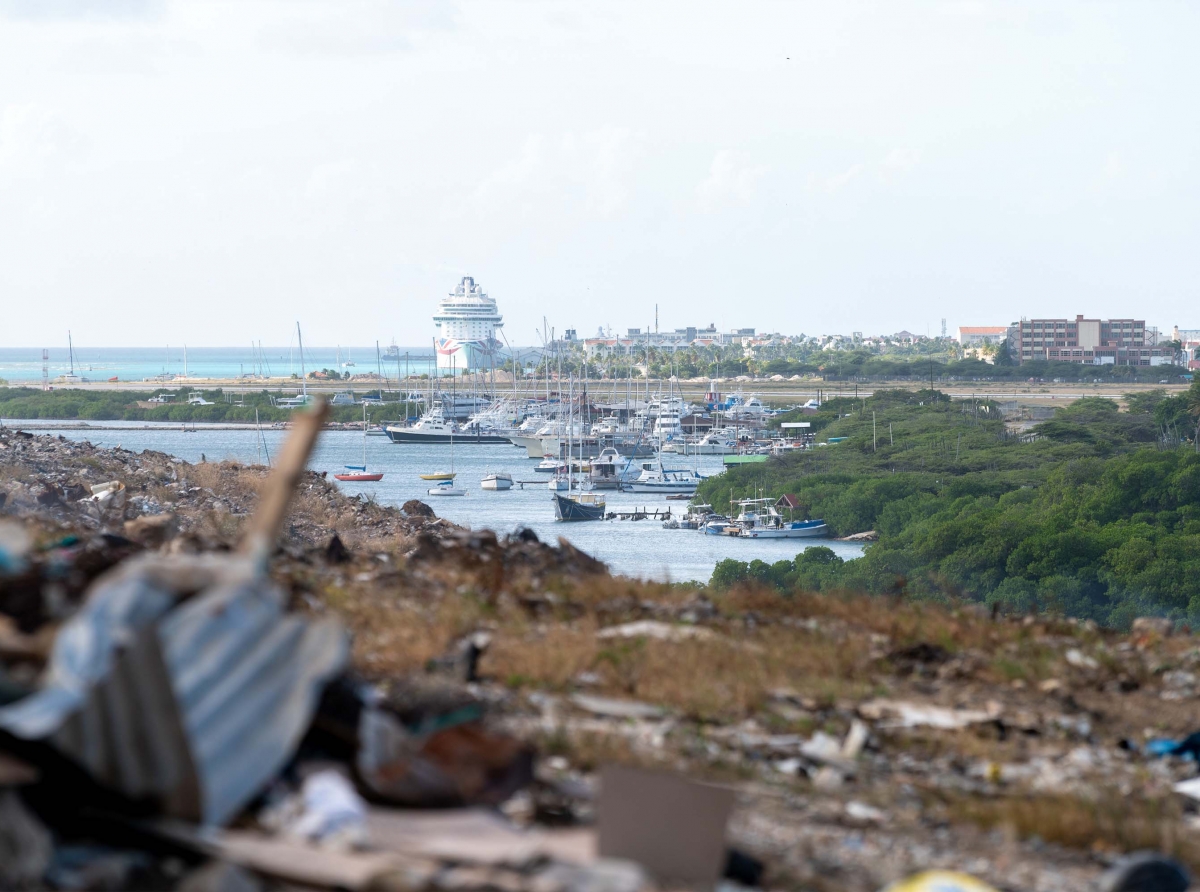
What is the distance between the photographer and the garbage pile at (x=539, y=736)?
8.13 ft

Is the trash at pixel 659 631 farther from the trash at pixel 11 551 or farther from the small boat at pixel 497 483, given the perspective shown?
the small boat at pixel 497 483

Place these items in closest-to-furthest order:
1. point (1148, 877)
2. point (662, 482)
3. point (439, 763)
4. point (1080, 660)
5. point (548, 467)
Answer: point (439, 763) → point (1148, 877) → point (1080, 660) → point (662, 482) → point (548, 467)

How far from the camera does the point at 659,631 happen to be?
5344 mm

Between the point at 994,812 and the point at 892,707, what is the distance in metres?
1.01

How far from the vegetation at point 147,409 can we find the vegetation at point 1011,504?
36.3 metres

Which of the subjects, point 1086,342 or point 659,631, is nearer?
point 659,631

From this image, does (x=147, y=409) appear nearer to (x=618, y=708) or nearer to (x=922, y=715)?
(x=618, y=708)

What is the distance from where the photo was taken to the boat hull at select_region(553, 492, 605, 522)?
4500cm

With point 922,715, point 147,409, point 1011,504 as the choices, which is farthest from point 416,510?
point 147,409

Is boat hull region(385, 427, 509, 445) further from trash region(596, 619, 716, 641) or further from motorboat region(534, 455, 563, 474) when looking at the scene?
trash region(596, 619, 716, 641)

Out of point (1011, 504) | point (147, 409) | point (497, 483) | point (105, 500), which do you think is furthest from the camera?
point (147, 409)

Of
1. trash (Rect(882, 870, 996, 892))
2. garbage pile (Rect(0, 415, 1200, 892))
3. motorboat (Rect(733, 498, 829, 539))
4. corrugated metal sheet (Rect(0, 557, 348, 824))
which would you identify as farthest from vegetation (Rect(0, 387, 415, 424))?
trash (Rect(882, 870, 996, 892))

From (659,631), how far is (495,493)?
48131 millimetres

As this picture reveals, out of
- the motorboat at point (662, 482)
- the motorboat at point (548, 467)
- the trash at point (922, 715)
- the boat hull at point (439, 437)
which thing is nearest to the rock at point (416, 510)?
the trash at point (922, 715)
